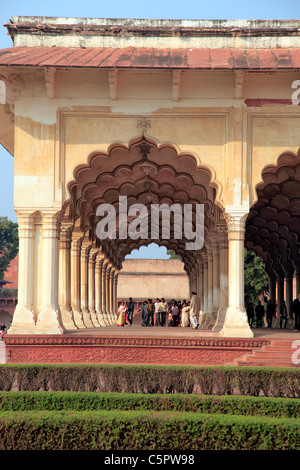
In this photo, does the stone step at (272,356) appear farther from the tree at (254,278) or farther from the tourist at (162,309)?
the tree at (254,278)

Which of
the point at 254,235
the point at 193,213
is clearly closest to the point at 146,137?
the point at 193,213

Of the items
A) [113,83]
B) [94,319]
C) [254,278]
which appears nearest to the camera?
[113,83]

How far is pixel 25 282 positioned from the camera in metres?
12.7

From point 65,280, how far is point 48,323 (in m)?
4.72

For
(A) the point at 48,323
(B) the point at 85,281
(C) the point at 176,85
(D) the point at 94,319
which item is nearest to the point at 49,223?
(A) the point at 48,323

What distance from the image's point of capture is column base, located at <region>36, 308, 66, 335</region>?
1248cm

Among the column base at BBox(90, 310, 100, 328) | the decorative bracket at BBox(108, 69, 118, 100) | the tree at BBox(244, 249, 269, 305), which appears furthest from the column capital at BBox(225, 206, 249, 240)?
the tree at BBox(244, 249, 269, 305)

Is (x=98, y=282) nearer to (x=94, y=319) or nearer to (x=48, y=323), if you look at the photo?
(x=94, y=319)

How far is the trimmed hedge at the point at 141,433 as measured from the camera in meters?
6.70

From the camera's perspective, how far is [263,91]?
1284 cm

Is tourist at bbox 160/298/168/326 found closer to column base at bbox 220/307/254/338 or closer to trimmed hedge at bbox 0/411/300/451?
Answer: column base at bbox 220/307/254/338

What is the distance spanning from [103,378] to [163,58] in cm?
589

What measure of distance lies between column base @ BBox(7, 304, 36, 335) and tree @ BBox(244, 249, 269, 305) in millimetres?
27599
